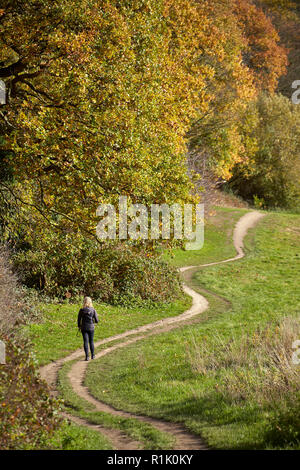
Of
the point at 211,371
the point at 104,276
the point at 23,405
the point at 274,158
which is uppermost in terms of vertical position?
the point at 274,158

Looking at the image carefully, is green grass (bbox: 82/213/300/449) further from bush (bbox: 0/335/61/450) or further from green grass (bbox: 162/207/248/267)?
bush (bbox: 0/335/61/450)

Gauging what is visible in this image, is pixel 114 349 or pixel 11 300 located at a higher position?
pixel 11 300

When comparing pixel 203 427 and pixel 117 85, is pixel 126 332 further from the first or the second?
pixel 203 427

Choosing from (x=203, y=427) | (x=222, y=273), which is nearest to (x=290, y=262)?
(x=222, y=273)

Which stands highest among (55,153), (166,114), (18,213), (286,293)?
(166,114)

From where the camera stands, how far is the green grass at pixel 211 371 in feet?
37.8

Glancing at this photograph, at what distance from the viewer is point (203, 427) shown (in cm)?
1161

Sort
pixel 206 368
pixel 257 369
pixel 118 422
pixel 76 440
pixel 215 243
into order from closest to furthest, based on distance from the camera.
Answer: pixel 76 440, pixel 118 422, pixel 257 369, pixel 206 368, pixel 215 243

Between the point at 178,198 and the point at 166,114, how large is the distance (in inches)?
151

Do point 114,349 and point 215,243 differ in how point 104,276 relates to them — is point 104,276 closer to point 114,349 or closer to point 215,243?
point 114,349

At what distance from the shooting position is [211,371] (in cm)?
1577

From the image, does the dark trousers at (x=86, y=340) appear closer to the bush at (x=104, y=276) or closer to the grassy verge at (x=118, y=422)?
the grassy verge at (x=118, y=422)

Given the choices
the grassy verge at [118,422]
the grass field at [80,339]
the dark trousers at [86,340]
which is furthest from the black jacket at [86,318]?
the grassy verge at [118,422]

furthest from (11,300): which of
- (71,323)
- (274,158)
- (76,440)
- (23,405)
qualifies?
(274,158)
